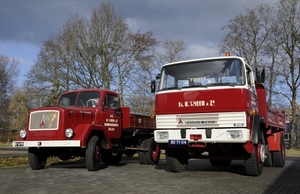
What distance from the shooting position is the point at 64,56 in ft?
98.8

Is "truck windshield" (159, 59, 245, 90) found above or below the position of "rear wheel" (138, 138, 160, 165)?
above

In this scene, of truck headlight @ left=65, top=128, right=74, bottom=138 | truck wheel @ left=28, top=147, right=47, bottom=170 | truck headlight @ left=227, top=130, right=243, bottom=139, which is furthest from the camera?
truck wheel @ left=28, top=147, right=47, bottom=170

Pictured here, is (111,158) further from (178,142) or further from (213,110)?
(213,110)

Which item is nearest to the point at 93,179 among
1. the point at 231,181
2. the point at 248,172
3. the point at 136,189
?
the point at 136,189

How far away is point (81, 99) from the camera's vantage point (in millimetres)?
11430

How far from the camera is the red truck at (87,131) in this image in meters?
9.63

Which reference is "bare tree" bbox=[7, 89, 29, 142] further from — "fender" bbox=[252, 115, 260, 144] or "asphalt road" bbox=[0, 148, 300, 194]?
"fender" bbox=[252, 115, 260, 144]

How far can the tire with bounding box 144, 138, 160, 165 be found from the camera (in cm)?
1280

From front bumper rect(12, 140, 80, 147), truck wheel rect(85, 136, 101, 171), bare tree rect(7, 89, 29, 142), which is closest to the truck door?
truck wheel rect(85, 136, 101, 171)

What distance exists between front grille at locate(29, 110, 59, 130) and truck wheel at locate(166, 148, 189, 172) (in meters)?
3.25

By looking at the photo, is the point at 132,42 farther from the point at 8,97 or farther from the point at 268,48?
the point at 8,97

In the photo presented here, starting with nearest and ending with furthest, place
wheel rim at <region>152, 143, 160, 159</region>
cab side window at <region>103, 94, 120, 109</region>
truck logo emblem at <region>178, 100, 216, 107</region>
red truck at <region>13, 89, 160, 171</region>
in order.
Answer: truck logo emblem at <region>178, 100, 216, 107</region>, red truck at <region>13, 89, 160, 171</region>, cab side window at <region>103, 94, 120, 109</region>, wheel rim at <region>152, 143, 160, 159</region>

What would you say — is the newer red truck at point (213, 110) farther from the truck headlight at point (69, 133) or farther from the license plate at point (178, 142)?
the truck headlight at point (69, 133)

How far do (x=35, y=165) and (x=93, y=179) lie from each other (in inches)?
117
